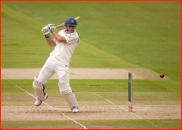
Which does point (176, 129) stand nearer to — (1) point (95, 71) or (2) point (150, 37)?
(1) point (95, 71)

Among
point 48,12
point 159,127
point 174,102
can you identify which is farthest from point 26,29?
point 159,127

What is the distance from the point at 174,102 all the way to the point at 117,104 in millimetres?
1553

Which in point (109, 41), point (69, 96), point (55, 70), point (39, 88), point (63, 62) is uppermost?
point (109, 41)

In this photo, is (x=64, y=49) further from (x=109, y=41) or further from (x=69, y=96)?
(x=109, y=41)

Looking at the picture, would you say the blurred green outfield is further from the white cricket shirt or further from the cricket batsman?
the white cricket shirt

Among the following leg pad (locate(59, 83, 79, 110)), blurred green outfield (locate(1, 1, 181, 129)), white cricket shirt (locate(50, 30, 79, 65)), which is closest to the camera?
leg pad (locate(59, 83, 79, 110))

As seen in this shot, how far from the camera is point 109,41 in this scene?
18453mm

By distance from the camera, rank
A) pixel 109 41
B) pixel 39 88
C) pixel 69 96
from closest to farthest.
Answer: pixel 69 96 < pixel 39 88 < pixel 109 41

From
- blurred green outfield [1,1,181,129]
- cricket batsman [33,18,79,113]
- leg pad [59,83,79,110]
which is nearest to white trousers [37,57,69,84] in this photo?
cricket batsman [33,18,79,113]

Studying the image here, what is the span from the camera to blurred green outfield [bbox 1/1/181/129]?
32.8 ft

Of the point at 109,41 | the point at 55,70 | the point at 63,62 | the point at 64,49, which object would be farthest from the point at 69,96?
the point at 109,41

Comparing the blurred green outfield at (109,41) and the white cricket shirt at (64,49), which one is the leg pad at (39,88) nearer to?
the white cricket shirt at (64,49)

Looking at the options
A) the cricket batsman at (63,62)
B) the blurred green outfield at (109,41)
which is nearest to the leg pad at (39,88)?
the cricket batsman at (63,62)

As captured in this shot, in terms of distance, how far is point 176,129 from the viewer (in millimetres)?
6297
